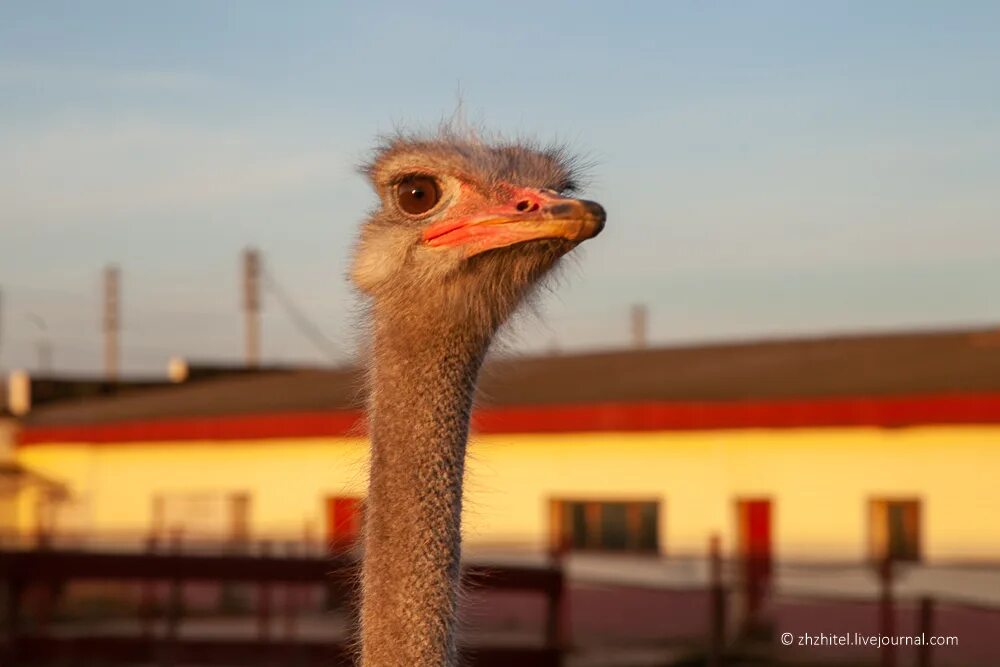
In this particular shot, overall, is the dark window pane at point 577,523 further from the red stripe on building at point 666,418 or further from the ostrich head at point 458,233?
the ostrich head at point 458,233

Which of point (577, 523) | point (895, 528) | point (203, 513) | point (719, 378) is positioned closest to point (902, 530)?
point (895, 528)

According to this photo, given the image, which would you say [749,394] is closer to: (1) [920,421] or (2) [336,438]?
(1) [920,421]

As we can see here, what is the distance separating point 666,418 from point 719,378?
271cm

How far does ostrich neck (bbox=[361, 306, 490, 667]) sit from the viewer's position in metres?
3.79

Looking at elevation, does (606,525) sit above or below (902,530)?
above

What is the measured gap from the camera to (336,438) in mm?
23875

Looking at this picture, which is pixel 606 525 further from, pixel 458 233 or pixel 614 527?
pixel 458 233

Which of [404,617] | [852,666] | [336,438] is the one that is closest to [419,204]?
[404,617]

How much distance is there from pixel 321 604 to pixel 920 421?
605cm

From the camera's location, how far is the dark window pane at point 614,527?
2102 cm

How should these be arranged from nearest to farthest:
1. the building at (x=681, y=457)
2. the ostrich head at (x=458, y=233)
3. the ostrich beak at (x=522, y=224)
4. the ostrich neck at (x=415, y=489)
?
the ostrich beak at (x=522, y=224) → the ostrich neck at (x=415, y=489) → the ostrich head at (x=458, y=233) → the building at (x=681, y=457)

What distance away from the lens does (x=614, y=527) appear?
2114 centimetres

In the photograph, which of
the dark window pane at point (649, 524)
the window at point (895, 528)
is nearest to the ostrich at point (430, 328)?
the window at point (895, 528)

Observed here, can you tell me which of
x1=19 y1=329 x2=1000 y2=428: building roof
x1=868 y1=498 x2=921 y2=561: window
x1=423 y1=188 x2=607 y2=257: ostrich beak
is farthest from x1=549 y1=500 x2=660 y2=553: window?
x1=423 y1=188 x2=607 y2=257: ostrich beak
